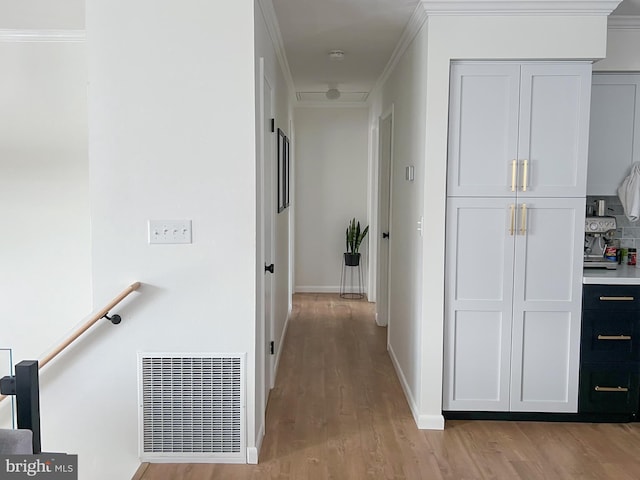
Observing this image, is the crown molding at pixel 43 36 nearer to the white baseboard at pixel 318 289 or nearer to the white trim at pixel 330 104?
the white trim at pixel 330 104

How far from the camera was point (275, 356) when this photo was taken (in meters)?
4.23

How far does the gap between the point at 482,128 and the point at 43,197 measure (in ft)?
9.29

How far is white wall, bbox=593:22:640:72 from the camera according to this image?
11.5ft

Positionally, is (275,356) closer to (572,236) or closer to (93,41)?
(572,236)

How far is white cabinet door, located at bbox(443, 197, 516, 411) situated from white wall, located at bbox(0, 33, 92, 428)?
2379 mm

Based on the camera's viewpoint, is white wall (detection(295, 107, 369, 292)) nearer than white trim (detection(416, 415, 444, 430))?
No

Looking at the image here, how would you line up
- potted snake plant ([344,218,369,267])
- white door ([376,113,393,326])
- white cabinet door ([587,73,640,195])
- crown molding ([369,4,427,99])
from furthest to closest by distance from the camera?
potted snake plant ([344,218,369,267]) < white door ([376,113,393,326]) < white cabinet door ([587,73,640,195]) < crown molding ([369,4,427,99])

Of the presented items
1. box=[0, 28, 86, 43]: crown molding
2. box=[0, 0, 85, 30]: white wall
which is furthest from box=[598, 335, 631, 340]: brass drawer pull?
box=[0, 28, 86, 43]: crown molding

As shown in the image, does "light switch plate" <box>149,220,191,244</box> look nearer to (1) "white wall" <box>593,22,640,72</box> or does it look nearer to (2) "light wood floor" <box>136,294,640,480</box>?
(2) "light wood floor" <box>136,294,640,480</box>

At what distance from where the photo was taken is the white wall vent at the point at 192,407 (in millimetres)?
2820

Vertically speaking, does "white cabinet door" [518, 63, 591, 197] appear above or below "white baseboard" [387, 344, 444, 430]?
above

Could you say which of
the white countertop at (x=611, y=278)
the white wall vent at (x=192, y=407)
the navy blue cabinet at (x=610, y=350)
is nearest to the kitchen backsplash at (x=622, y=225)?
the white countertop at (x=611, y=278)

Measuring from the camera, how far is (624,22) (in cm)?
348

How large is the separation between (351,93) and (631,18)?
339 cm
